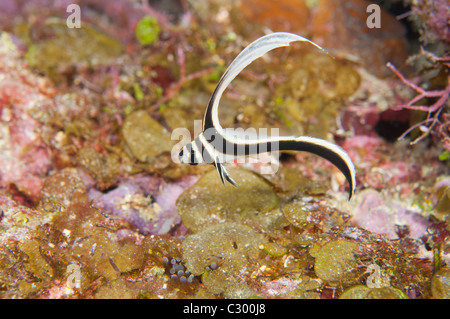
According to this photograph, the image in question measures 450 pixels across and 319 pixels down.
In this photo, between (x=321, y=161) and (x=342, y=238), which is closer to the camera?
(x=342, y=238)

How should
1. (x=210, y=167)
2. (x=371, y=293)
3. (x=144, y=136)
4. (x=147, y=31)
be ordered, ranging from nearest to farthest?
1. (x=371, y=293)
2. (x=210, y=167)
3. (x=144, y=136)
4. (x=147, y=31)

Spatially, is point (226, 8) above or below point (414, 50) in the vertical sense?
above

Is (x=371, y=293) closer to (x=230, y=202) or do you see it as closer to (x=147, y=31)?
(x=230, y=202)

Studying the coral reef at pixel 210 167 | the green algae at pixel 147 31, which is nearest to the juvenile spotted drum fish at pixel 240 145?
the coral reef at pixel 210 167

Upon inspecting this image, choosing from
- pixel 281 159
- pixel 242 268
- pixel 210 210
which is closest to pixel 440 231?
pixel 281 159

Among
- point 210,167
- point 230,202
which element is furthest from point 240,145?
point 210,167

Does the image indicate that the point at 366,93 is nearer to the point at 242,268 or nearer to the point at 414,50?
→ the point at 414,50

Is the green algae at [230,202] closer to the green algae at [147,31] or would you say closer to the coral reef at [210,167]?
the coral reef at [210,167]
